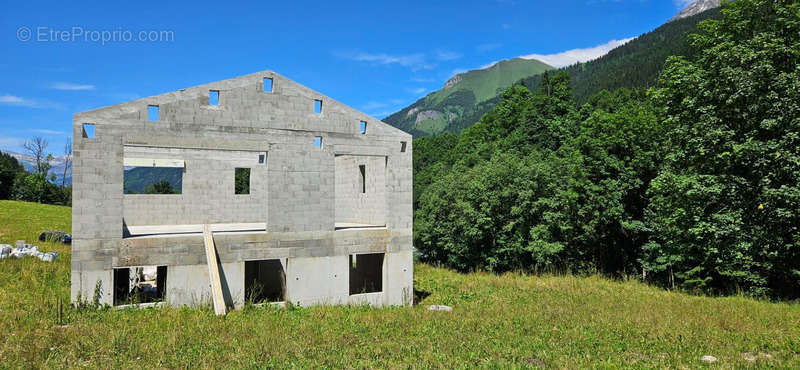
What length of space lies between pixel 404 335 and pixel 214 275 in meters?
5.76

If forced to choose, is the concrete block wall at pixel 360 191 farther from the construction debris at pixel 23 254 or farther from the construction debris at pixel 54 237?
the construction debris at pixel 54 237

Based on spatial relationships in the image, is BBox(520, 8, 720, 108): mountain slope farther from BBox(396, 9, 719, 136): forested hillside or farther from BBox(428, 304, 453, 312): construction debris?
BBox(428, 304, 453, 312): construction debris

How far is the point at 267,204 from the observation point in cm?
1634

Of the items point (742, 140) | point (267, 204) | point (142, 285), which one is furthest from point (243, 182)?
point (742, 140)

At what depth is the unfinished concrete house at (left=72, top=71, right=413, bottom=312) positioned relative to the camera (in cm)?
1328

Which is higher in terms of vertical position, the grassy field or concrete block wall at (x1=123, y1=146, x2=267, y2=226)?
concrete block wall at (x1=123, y1=146, x2=267, y2=226)

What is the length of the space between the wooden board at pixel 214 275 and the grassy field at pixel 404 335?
0.43 m

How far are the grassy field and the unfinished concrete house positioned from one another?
116cm

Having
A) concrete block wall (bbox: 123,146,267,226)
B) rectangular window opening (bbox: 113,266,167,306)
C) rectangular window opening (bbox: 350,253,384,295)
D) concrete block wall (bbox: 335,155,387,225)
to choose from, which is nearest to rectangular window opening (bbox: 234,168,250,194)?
concrete block wall (bbox: 123,146,267,226)

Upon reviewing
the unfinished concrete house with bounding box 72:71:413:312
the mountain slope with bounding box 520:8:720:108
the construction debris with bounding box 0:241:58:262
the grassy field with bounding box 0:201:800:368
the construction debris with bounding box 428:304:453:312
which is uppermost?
the mountain slope with bounding box 520:8:720:108

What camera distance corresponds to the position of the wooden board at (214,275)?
13.1 meters

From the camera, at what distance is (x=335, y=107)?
16812mm

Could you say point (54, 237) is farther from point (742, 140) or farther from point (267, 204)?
point (742, 140)

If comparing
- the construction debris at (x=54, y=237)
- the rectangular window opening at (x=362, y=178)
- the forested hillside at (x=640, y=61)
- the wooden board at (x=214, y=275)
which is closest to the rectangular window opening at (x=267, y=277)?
the rectangular window opening at (x=362, y=178)
